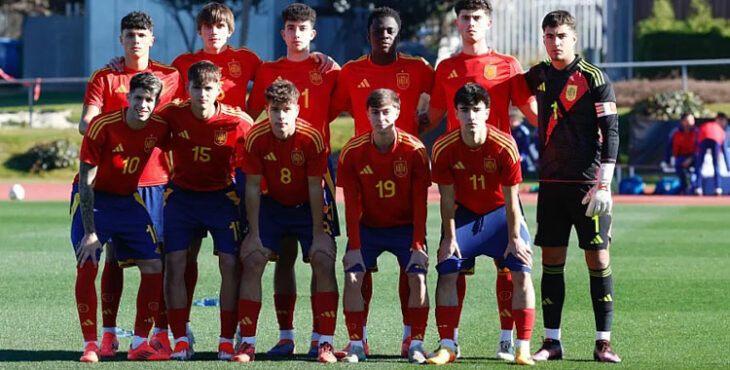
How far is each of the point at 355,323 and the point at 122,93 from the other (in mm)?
2274

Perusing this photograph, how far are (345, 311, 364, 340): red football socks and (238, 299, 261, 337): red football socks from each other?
0.60 meters

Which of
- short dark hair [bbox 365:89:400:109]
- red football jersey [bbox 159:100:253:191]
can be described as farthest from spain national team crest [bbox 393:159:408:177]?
red football jersey [bbox 159:100:253:191]

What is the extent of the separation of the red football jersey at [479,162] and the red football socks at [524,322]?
812 mm

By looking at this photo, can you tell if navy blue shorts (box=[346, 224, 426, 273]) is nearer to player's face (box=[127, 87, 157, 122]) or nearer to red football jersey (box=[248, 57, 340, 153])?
red football jersey (box=[248, 57, 340, 153])

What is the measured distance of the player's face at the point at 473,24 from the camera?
336 inches

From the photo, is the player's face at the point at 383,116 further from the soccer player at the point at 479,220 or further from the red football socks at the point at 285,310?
the red football socks at the point at 285,310

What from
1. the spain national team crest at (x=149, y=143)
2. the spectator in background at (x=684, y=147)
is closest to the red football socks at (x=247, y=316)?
the spain national team crest at (x=149, y=143)

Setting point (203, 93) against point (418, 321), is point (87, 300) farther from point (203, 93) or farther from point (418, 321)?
point (418, 321)

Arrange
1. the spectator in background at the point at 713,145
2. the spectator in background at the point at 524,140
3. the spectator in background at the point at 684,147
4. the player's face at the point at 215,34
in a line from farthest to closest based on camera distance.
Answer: the spectator in background at the point at 524,140 < the spectator in background at the point at 684,147 < the spectator in background at the point at 713,145 < the player's face at the point at 215,34

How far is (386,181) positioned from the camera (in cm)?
823

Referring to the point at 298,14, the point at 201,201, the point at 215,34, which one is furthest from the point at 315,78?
the point at 201,201

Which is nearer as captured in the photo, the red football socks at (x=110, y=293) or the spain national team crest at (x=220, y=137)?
the spain national team crest at (x=220, y=137)

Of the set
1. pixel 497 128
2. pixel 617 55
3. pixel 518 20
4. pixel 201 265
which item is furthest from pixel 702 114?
pixel 497 128

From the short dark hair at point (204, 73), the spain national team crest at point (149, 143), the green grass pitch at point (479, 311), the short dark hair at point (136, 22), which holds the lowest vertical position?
the green grass pitch at point (479, 311)
